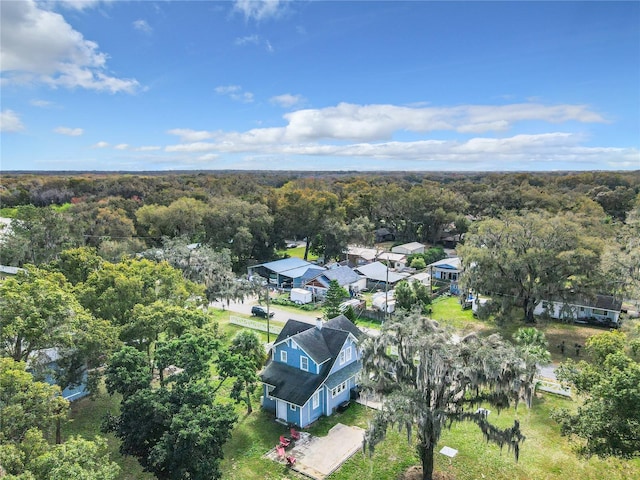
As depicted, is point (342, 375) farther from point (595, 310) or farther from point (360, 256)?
point (360, 256)

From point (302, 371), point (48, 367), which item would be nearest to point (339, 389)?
point (302, 371)

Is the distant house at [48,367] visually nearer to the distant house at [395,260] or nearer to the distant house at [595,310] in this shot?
the distant house at [595,310]

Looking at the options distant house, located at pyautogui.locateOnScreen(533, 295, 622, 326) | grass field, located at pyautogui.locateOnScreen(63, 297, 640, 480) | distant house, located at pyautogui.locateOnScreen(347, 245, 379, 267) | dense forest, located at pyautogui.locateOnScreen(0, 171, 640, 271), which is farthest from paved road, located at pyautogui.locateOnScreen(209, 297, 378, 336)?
distant house, located at pyautogui.locateOnScreen(533, 295, 622, 326)

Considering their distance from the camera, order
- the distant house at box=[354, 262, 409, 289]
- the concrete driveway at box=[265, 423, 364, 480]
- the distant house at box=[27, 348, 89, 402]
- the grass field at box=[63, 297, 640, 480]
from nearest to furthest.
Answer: the grass field at box=[63, 297, 640, 480] < the concrete driveway at box=[265, 423, 364, 480] < the distant house at box=[27, 348, 89, 402] < the distant house at box=[354, 262, 409, 289]

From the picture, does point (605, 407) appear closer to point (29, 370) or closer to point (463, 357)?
point (463, 357)

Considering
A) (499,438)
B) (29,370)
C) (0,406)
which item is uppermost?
(0,406)

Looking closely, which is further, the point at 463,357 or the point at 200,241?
the point at 200,241

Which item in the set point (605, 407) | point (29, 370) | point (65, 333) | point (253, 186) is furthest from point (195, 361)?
point (253, 186)

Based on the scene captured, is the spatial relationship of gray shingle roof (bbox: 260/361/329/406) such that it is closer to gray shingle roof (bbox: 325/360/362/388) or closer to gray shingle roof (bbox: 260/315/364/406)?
gray shingle roof (bbox: 260/315/364/406)
